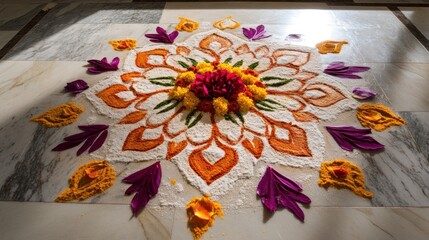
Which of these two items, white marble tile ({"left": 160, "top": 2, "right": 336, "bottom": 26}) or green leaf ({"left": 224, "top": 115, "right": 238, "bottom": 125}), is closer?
green leaf ({"left": 224, "top": 115, "right": 238, "bottom": 125})

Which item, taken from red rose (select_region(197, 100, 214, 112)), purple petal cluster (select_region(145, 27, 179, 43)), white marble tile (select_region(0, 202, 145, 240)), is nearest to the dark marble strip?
purple petal cluster (select_region(145, 27, 179, 43))

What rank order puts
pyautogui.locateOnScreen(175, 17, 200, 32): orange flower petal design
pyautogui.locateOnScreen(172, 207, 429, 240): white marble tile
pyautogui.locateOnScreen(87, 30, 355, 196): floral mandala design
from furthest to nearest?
pyautogui.locateOnScreen(175, 17, 200, 32): orange flower petal design < pyautogui.locateOnScreen(87, 30, 355, 196): floral mandala design < pyautogui.locateOnScreen(172, 207, 429, 240): white marble tile

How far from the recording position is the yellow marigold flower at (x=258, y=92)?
158cm

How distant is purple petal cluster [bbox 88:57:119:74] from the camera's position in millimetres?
1817

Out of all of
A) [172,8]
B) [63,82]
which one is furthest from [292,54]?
[63,82]

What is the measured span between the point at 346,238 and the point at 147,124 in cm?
92

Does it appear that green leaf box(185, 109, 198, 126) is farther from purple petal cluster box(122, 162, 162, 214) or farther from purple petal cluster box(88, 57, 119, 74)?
purple petal cluster box(88, 57, 119, 74)

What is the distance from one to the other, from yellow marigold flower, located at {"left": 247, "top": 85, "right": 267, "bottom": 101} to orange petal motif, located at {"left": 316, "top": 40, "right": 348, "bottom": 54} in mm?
559

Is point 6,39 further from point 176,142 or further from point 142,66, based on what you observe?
point 176,142

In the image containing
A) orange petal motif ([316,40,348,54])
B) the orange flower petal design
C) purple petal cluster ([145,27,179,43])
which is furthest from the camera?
the orange flower petal design

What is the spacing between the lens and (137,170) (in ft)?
4.26

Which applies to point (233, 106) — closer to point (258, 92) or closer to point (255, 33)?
point (258, 92)

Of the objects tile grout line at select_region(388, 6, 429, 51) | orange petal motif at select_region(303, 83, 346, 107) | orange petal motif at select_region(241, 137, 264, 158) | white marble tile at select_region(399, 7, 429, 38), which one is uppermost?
orange petal motif at select_region(241, 137, 264, 158)

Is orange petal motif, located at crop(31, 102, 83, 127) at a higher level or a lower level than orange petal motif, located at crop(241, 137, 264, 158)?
higher
